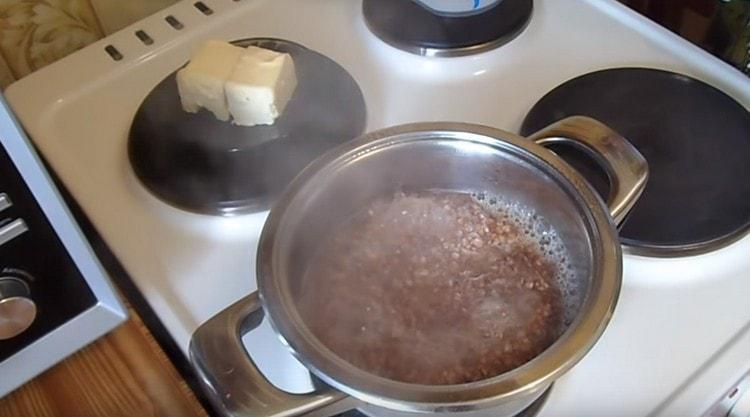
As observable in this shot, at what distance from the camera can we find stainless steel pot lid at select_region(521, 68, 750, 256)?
1.98 ft

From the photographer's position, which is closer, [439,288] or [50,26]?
[439,288]

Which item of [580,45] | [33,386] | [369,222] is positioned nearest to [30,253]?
[33,386]

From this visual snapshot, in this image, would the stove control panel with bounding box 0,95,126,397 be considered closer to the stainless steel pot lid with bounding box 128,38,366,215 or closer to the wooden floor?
the wooden floor

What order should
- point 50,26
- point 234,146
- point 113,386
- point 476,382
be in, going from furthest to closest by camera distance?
1. point 50,26
2. point 234,146
3. point 113,386
4. point 476,382

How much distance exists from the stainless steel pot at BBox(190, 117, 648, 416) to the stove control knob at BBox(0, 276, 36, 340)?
103mm

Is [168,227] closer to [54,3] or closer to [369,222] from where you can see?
[369,222]

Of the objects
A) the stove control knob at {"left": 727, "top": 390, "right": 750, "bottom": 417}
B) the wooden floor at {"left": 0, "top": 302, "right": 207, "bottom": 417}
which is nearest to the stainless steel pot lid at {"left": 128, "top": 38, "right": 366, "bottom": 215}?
the wooden floor at {"left": 0, "top": 302, "right": 207, "bottom": 417}

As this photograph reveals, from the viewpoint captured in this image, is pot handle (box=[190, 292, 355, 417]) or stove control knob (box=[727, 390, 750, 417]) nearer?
pot handle (box=[190, 292, 355, 417])

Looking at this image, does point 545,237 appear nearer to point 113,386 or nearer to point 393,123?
point 393,123

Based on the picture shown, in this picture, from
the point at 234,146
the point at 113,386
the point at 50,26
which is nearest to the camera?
the point at 113,386

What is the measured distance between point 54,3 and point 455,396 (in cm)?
57

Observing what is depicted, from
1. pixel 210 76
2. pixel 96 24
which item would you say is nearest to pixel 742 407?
pixel 210 76

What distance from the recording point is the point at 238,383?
1.54 feet

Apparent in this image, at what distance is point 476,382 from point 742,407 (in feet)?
0.85
